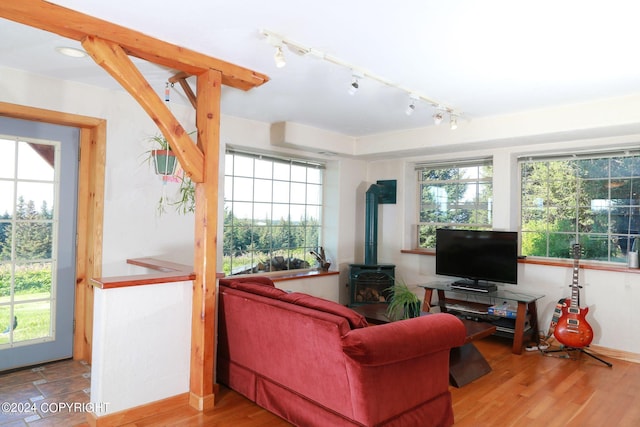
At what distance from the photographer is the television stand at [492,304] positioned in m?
4.20

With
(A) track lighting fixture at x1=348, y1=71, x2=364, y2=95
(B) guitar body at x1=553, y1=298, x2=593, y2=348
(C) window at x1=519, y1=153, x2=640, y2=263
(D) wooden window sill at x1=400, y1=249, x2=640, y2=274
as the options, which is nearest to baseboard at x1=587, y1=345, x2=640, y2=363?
(B) guitar body at x1=553, y1=298, x2=593, y2=348

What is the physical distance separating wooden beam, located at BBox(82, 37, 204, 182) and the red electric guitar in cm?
348

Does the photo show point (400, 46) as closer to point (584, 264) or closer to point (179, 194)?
point (179, 194)

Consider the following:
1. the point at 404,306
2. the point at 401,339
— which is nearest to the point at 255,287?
the point at 401,339

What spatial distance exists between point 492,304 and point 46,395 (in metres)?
4.24

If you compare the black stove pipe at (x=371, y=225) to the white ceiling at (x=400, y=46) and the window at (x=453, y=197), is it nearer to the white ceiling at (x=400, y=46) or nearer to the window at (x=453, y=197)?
the window at (x=453, y=197)

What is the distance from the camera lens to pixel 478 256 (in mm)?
4699

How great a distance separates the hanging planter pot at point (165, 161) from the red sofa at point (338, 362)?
3.33 ft

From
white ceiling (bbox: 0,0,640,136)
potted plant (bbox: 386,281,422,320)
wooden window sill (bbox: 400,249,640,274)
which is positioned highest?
white ceiling (bbox: 0,0,640,136)

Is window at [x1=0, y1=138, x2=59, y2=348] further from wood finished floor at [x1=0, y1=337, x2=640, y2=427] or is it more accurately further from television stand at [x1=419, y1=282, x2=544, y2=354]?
television stand at [x1=419, y1=282, x2=544, y2=354]

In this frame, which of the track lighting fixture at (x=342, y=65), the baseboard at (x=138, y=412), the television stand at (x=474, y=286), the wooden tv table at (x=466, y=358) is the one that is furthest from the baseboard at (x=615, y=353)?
the baseboard at (x=138, y=412)

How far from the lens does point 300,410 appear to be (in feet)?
8.41

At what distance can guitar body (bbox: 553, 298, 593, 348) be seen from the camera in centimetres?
389

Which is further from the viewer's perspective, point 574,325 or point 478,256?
point 478,256
